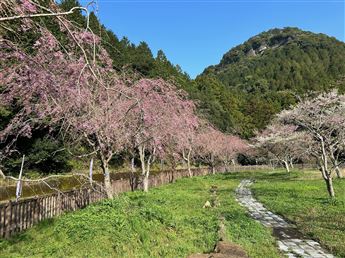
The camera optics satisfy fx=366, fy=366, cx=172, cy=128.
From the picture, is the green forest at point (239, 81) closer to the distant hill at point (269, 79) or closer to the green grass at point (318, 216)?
the distant hill at point (269, 79)

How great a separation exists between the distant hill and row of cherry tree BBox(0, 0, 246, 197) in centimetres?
5402

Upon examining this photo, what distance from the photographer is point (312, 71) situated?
424 ft

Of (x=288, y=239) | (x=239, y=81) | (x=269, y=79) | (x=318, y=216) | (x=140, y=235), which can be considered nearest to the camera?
(x=140, y=235)

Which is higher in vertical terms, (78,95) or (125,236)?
(78,95)

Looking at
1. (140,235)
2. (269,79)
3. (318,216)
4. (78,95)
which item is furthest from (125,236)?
(269,79)

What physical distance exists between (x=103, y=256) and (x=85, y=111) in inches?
295

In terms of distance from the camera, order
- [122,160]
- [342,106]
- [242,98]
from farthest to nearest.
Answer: [242,98] < [122,160] < [342,106]

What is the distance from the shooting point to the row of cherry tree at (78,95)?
4.83 meters

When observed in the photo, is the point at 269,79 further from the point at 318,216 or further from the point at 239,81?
the point at 318,216

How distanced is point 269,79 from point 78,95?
136 metres

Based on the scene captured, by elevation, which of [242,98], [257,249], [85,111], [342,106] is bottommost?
[257,249]

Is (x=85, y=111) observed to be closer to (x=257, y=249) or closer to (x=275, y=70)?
(x=257, y=249)

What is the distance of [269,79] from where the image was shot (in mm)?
134875

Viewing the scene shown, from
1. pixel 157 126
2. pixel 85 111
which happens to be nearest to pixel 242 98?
pixel 157 126
